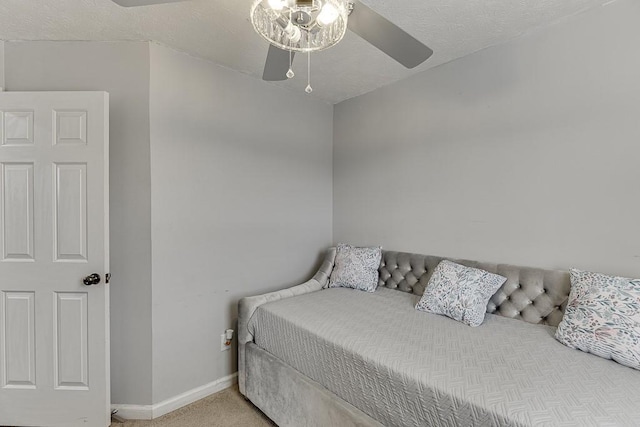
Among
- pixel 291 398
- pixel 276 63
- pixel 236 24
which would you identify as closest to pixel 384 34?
pixel 276 63

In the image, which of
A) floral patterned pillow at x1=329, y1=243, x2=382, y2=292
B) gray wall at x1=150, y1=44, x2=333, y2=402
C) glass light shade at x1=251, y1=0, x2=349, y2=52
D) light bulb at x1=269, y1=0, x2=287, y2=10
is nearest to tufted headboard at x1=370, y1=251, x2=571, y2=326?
floral patterned pillow at x1=329, y1=243, x2=382, y2=292

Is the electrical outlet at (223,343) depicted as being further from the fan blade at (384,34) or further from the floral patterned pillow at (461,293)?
the fan blade at (384,34)

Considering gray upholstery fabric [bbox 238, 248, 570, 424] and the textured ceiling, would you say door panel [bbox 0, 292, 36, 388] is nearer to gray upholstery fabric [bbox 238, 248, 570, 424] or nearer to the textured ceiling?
gray upholstery fabric [bbox 238, 248, 570, 424]

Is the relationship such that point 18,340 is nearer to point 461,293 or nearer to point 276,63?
point 276,63

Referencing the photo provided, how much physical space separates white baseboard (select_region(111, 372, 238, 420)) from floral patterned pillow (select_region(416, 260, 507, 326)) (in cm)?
162

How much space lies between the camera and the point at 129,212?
1969 millimetres

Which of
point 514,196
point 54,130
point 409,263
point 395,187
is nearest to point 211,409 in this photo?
point 409,263

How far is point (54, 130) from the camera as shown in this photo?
179 centimetres

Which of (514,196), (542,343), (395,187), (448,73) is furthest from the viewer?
(395,187)

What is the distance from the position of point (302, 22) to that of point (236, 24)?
0.91m

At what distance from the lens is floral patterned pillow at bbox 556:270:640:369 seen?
4.34ft

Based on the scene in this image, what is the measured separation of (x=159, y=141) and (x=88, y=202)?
1.85 feet

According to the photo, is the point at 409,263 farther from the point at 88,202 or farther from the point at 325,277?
the point at 88,202

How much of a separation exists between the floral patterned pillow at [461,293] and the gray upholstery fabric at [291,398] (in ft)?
2.79
